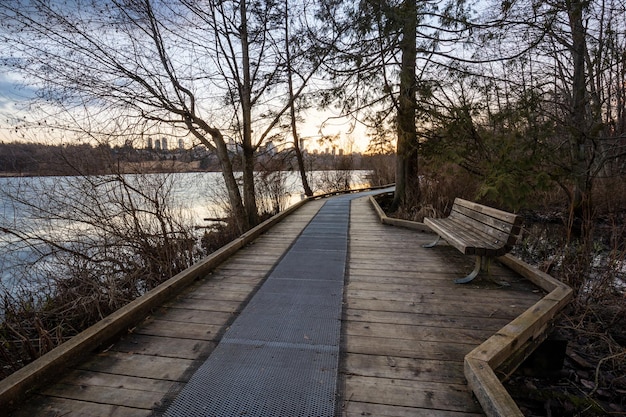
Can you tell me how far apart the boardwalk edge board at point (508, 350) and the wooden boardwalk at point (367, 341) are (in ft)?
0.41

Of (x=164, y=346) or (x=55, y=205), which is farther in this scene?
(x=55, y=205)

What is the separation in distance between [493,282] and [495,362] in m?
1.64

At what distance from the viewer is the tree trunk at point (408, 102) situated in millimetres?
5820

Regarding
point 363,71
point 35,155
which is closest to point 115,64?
point 35,155

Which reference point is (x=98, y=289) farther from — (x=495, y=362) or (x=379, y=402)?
(x=495, y=362)

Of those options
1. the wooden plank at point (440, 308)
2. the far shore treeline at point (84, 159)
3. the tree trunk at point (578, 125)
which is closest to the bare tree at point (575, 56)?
the tree trunk at point (578, 125)

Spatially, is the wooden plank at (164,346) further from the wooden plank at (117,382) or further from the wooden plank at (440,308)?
the wooden plank at (440,308)

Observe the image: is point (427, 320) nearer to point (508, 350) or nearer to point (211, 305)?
point (508, 350)

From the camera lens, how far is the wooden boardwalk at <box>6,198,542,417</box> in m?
1.69

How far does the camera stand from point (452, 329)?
2412 millimetres

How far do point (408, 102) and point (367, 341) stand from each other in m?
5.57

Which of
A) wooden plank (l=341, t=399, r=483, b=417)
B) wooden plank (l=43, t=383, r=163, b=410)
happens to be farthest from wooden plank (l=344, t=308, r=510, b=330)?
wooden plank (l=43, t=383, r=163, b=410)

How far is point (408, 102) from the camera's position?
6.55 metres

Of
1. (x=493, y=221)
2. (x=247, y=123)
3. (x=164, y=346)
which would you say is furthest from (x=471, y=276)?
(x=247, y=123)
